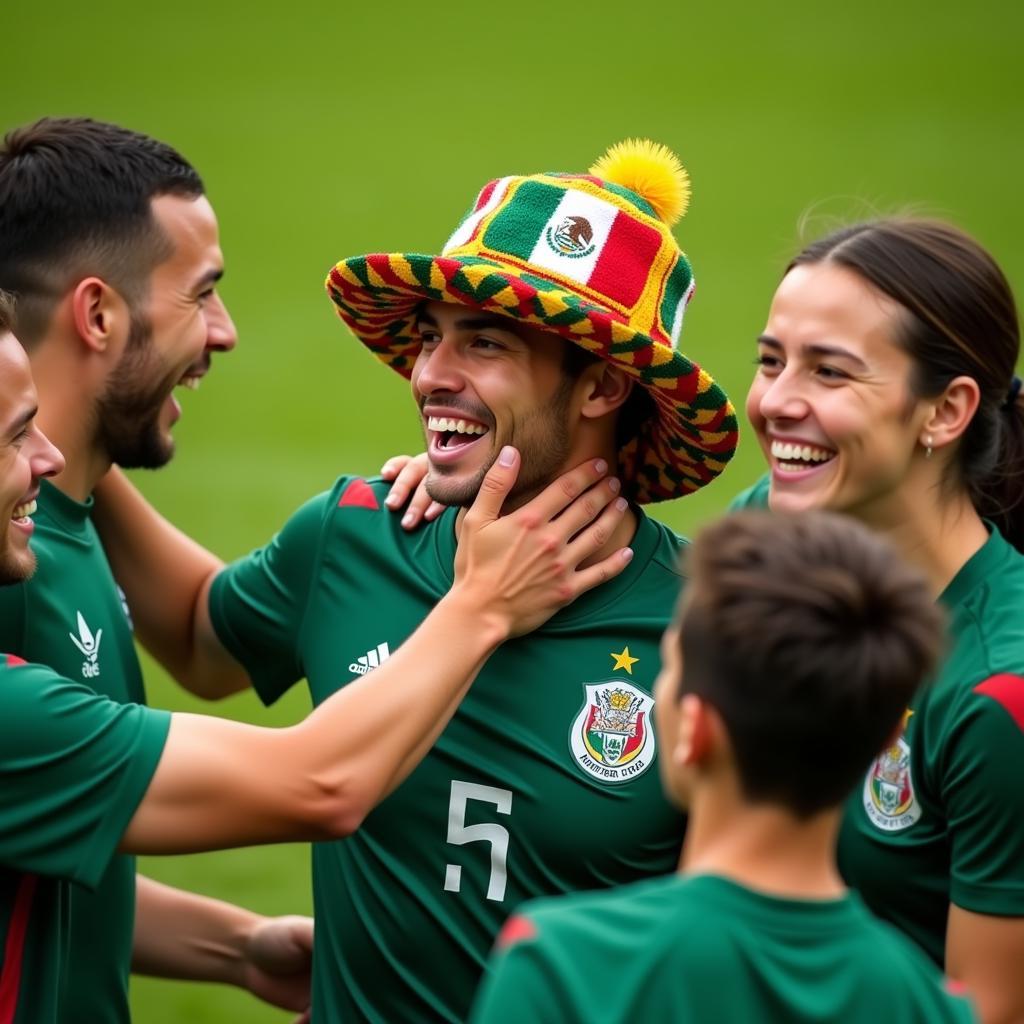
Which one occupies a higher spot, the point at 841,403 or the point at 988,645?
the point at 841,403

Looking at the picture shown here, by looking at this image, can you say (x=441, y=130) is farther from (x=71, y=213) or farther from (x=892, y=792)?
(x=892, y=792)

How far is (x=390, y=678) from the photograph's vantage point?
3.21 metres

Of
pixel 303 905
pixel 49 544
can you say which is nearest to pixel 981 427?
pixel 49 544

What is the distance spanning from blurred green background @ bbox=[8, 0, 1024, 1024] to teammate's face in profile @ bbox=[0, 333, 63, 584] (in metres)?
4.83

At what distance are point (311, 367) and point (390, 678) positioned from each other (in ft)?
21.4

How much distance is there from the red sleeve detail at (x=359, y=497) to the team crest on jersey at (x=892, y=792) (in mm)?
1254

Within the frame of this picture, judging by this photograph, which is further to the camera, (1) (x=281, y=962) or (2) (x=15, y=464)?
(1) (x=281, y=962)

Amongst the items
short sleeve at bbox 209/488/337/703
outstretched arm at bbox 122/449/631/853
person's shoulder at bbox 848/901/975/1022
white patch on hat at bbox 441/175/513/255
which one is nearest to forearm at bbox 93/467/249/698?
short sleeve at bbox 209/488/337/703

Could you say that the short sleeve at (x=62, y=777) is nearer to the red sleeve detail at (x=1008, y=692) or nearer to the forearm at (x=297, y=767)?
the forearm at (x=297, y=767)

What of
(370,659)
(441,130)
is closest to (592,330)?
(370,659)

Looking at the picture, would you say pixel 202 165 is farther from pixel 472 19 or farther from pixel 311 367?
pixel 472 19

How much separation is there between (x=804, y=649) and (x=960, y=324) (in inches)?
61.5

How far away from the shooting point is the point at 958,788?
318cm

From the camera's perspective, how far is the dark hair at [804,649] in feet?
7.16
